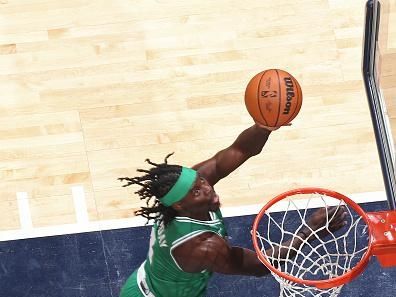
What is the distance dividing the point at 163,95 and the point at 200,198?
80.0 inches

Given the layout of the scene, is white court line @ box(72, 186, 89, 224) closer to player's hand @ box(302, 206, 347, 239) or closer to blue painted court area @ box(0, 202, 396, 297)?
blue painted court area @ box(0, 202, 396, 297)

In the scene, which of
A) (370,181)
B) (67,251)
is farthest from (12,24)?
(370,181)

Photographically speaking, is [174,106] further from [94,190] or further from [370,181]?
[370,181]

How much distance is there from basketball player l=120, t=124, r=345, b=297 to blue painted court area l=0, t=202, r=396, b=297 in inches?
29.2

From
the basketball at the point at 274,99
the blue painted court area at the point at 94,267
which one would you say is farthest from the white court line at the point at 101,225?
the basketball at the point at 274,99

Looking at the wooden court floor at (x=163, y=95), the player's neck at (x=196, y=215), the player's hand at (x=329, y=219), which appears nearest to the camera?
the player's neck at (x=196, y=215)

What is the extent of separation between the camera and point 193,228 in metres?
3.61

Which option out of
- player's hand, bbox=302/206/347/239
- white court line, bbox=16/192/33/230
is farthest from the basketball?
white court line, bbox=16/192/33/230

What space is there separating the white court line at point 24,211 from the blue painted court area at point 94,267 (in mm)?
116

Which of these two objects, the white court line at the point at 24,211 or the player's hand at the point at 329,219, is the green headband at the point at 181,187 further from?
the white court line at the point at 24,211

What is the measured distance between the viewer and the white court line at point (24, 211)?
5.05 metres

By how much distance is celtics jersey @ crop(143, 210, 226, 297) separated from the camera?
142 inches

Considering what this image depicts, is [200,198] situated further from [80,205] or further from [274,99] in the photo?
[80,205]

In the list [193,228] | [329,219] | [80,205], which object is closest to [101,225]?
[80,205]
